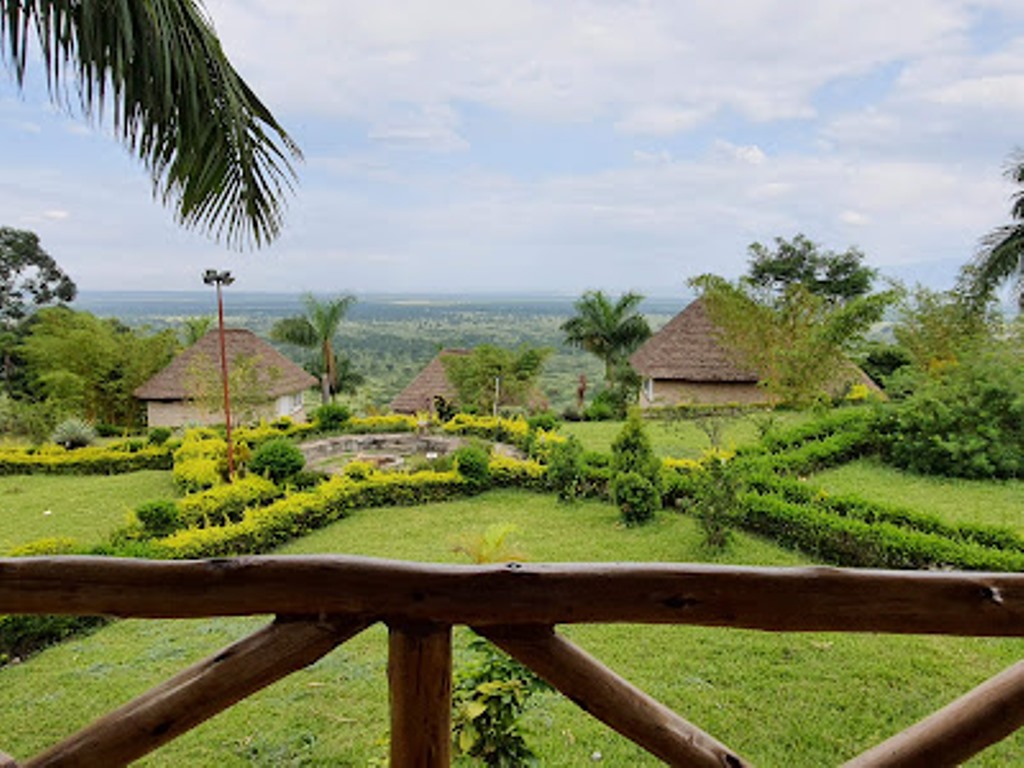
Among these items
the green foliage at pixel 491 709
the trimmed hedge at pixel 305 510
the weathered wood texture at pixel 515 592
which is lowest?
the trimmed hedge at pixel 305 510

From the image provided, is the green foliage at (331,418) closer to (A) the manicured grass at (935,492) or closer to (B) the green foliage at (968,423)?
(A) the manicured grass at (935,492)

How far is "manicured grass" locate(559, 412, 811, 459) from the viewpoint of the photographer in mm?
12648

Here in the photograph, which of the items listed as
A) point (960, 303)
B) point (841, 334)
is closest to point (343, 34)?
point (841, 334)

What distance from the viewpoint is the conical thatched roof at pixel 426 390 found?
22.0m

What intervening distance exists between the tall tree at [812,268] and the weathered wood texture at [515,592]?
2617 cm

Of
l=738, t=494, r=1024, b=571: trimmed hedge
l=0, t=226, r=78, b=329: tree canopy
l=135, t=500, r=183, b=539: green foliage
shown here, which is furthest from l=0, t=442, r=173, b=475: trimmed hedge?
l=0, t=226, r=78, b=329: tree canopy

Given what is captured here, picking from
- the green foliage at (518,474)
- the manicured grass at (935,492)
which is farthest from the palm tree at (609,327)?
the manicured grass at (935,492)

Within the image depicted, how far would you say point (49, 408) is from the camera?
16.9 m

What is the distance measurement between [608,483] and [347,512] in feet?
12.8

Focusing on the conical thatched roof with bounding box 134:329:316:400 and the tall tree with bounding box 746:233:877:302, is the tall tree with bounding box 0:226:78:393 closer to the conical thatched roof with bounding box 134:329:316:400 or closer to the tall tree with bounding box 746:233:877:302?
the conical thatched roof with bounding box 134:329:316:400

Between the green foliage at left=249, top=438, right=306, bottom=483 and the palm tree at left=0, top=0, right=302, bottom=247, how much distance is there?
314 inches

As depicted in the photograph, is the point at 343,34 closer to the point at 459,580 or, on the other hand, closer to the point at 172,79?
the point at 172,79

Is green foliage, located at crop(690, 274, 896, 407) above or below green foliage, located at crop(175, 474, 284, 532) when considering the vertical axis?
above

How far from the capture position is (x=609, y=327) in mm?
23734
